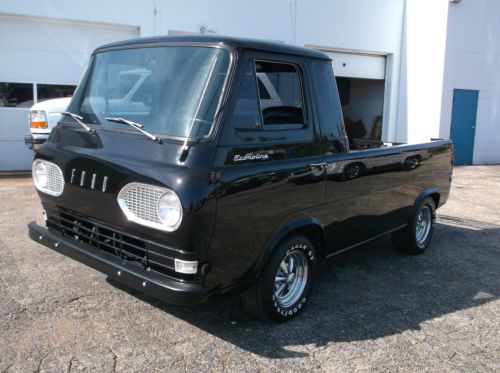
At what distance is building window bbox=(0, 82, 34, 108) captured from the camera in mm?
10141

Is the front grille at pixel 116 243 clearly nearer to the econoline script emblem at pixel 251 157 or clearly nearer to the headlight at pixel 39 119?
the econoline script emblem at pixel 251 157

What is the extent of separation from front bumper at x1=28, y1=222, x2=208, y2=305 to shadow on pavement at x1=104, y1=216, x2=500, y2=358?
0.89 feet

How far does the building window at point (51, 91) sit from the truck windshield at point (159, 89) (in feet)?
22.6

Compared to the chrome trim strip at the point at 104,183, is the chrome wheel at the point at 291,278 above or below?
below

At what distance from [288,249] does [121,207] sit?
1.28 meters

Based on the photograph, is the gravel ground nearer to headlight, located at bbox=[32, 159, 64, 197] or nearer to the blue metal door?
headlight, located at bbox=[32, 159, 64, 197]

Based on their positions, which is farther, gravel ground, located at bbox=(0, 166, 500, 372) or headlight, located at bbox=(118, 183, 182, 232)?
gravel ground, located at bbox=(0, 166, 500, 372)

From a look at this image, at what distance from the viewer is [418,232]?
5.93 meters

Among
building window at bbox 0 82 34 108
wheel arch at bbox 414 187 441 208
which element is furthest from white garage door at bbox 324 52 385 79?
wheel arch at bbox 414 187 441 208

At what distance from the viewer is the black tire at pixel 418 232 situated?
566cm

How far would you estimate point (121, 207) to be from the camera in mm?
3285

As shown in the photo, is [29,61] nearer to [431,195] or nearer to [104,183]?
[104,183]

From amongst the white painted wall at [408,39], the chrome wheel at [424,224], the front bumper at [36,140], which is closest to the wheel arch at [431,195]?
the chrome wheel at [424,224]

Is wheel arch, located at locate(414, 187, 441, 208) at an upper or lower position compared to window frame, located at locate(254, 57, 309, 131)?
lower
